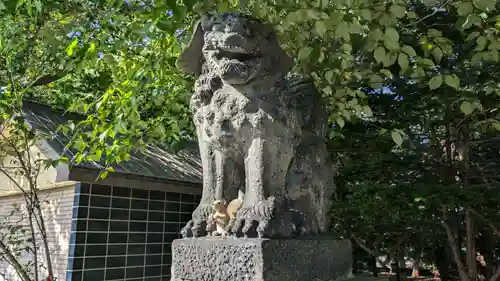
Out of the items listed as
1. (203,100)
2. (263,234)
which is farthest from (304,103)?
(263,234)

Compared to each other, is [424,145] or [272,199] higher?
[424,145]

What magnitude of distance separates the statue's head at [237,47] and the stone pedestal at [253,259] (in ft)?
3.01

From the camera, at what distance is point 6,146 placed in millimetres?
6133

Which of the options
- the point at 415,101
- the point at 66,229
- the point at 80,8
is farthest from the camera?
the point at 66,229

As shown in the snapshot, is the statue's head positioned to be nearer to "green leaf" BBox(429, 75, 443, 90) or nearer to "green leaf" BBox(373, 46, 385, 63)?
"green leaf" BBox(373, 46, 385, 63)

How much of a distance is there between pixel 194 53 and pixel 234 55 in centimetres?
38

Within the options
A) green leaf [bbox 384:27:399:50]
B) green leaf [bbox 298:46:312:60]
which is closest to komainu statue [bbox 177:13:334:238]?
green leaf [bbox 298:46:312:60]

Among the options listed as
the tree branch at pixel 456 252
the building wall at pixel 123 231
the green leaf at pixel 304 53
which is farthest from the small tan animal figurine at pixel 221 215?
the tree branch at pixel 456 252

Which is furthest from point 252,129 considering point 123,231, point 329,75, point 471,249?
point 471,249

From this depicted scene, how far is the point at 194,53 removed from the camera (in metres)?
2.70

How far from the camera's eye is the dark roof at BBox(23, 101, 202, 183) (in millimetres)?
5941

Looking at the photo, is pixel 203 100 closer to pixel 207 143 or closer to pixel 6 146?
pixel 207 143

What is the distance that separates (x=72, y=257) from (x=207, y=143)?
442 cm

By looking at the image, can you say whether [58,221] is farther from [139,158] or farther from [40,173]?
[139,158]
